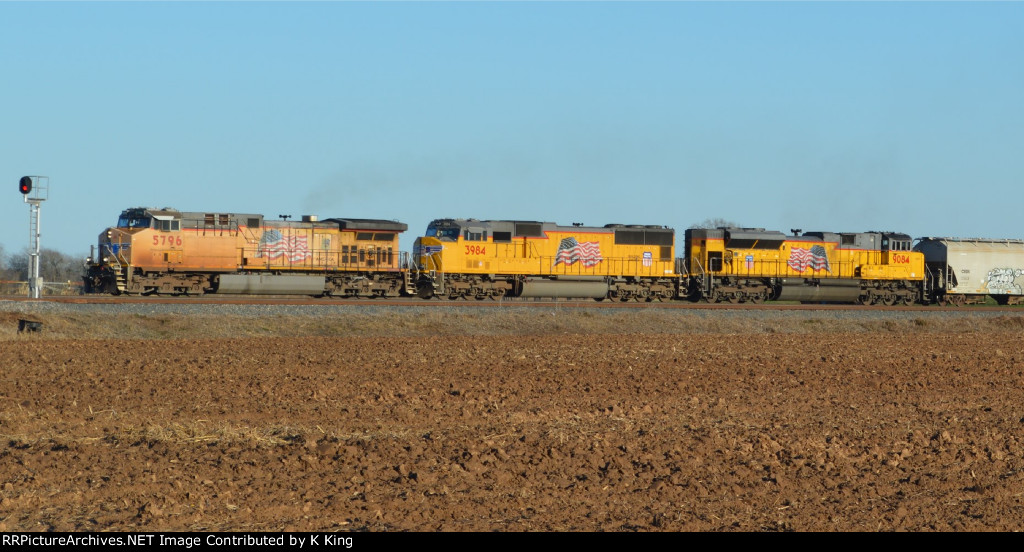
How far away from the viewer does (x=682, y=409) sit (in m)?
12.0

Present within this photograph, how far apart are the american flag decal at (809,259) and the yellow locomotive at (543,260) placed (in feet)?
16.4

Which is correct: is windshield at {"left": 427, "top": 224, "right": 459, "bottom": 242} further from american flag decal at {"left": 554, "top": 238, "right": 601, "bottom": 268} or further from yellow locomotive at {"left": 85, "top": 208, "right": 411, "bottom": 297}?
american flag decal at {"left": 554, "top": 238, "right": 601, "bottom": 268}

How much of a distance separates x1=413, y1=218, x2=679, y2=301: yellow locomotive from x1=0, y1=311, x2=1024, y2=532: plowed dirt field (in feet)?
50.5

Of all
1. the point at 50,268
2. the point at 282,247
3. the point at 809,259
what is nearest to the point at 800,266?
the point at 809,259

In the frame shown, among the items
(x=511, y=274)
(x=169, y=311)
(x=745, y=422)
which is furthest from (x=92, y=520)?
(x=511, y=274)

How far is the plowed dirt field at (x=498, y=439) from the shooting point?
6.90 m

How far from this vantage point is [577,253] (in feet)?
115

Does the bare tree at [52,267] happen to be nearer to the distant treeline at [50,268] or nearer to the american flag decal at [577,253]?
the distant treeline at [50,268]

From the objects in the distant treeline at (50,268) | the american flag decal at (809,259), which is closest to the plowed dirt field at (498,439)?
the american flag decal at (809,259)

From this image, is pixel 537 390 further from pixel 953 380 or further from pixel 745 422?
pixel 953 380

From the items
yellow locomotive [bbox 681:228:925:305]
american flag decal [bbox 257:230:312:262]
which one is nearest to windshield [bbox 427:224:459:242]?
american flag decal [bbox 257:230:312:262]

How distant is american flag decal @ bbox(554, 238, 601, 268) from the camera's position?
35.1 metres

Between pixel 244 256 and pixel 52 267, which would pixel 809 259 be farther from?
pixel 52 267

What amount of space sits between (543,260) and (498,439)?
25.5 metres
